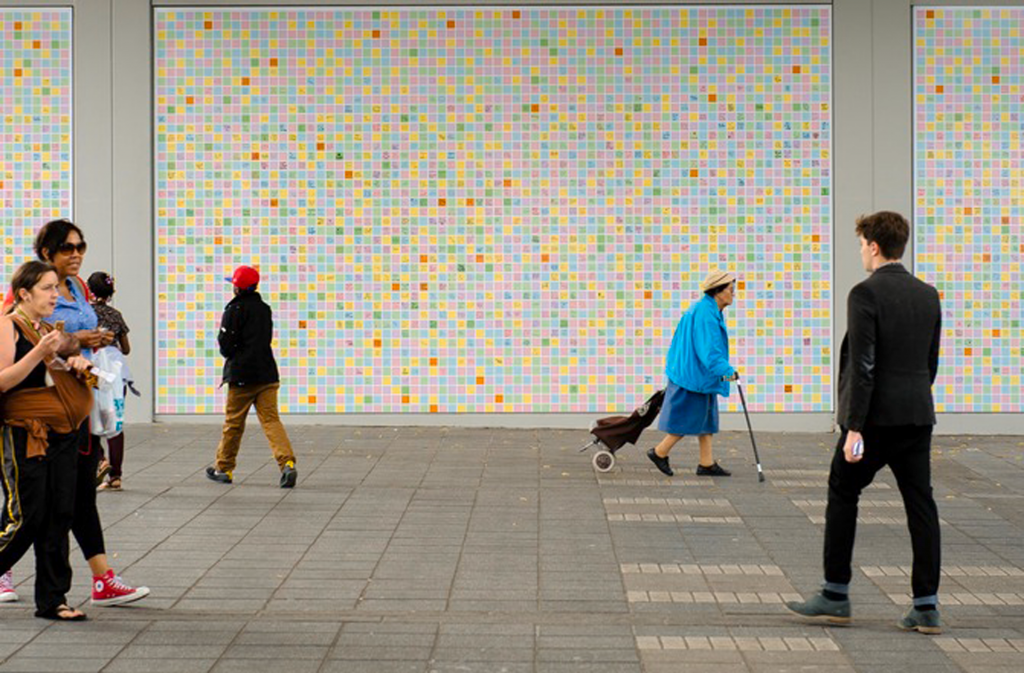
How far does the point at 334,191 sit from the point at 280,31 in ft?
5.81

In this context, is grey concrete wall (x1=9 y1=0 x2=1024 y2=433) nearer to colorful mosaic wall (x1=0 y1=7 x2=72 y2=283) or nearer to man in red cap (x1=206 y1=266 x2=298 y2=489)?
colorful mosaic wall (x1=0 y1=7 x2=72 y2=283)

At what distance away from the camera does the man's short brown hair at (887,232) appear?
689 centimetres

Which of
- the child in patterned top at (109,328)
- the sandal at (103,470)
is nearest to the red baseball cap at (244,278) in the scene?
the child in patterned top at (109,328)

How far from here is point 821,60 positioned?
1537 centimetres

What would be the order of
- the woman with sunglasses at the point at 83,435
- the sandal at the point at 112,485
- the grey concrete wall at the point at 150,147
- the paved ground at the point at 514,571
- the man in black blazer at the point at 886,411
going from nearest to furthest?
the paved ground at the point at 514,571
the man in black blazer at the point at 886,411
the woman with sunglasses at the point at 83,435
the sandal at the point at 112,485
the grey concrete wall at the point at 150,147

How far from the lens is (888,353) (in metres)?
6.79

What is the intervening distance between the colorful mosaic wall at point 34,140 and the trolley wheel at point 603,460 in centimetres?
678

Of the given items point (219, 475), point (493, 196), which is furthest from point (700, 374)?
point (493, 196)

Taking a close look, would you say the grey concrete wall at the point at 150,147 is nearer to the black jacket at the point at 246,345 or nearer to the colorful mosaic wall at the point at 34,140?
the colorful mosaic wall at the point at 34,140

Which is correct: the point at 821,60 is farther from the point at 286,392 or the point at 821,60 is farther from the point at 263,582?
the point at 263,582

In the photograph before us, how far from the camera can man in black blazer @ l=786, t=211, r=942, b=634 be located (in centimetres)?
671

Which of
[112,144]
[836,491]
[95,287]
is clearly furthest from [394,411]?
[836,491]

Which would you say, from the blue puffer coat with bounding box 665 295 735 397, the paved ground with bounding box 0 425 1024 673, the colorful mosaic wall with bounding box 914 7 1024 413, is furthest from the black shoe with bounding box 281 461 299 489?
the colorful mosaic wall with bounding box 914 7 1024 413

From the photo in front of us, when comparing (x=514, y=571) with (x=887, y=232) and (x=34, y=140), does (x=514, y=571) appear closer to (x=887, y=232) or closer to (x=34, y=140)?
(x=887, y=232)
